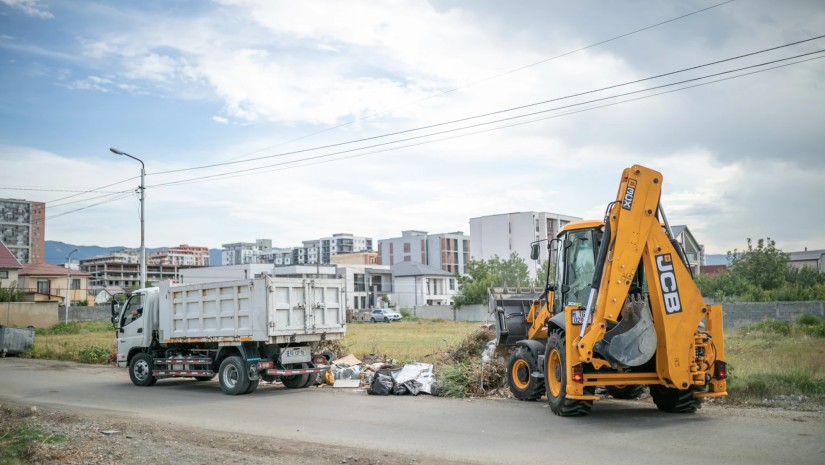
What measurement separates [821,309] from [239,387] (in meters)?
28.4

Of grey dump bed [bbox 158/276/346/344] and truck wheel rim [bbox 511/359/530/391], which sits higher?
grey dump bed [bbox 158/276/346/344]

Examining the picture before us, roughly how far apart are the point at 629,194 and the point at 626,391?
14.8 feet

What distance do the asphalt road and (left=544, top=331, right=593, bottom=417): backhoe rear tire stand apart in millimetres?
198

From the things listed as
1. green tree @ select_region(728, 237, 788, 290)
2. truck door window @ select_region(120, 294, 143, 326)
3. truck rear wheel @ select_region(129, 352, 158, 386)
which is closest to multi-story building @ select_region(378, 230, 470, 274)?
green tree @ select_region(728, 237, 788, 290)

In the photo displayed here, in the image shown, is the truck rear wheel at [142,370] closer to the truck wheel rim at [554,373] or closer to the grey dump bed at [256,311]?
the grey dump bed at [256,311]

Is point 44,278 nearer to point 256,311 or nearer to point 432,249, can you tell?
point 432,249

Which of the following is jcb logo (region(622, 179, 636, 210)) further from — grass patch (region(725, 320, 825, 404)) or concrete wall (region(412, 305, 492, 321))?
concrete wall (region(412, 305, 492, 321))

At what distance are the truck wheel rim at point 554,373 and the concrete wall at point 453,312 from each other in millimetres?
49167

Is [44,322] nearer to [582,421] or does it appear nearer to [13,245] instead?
[582,421]

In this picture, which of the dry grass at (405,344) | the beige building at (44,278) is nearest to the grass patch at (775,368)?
the dry grass at (405,344)

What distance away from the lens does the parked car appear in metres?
70.5

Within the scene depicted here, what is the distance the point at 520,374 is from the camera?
13617 mm

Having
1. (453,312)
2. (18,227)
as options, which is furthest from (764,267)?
(18,227)

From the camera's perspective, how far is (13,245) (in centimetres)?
15788
